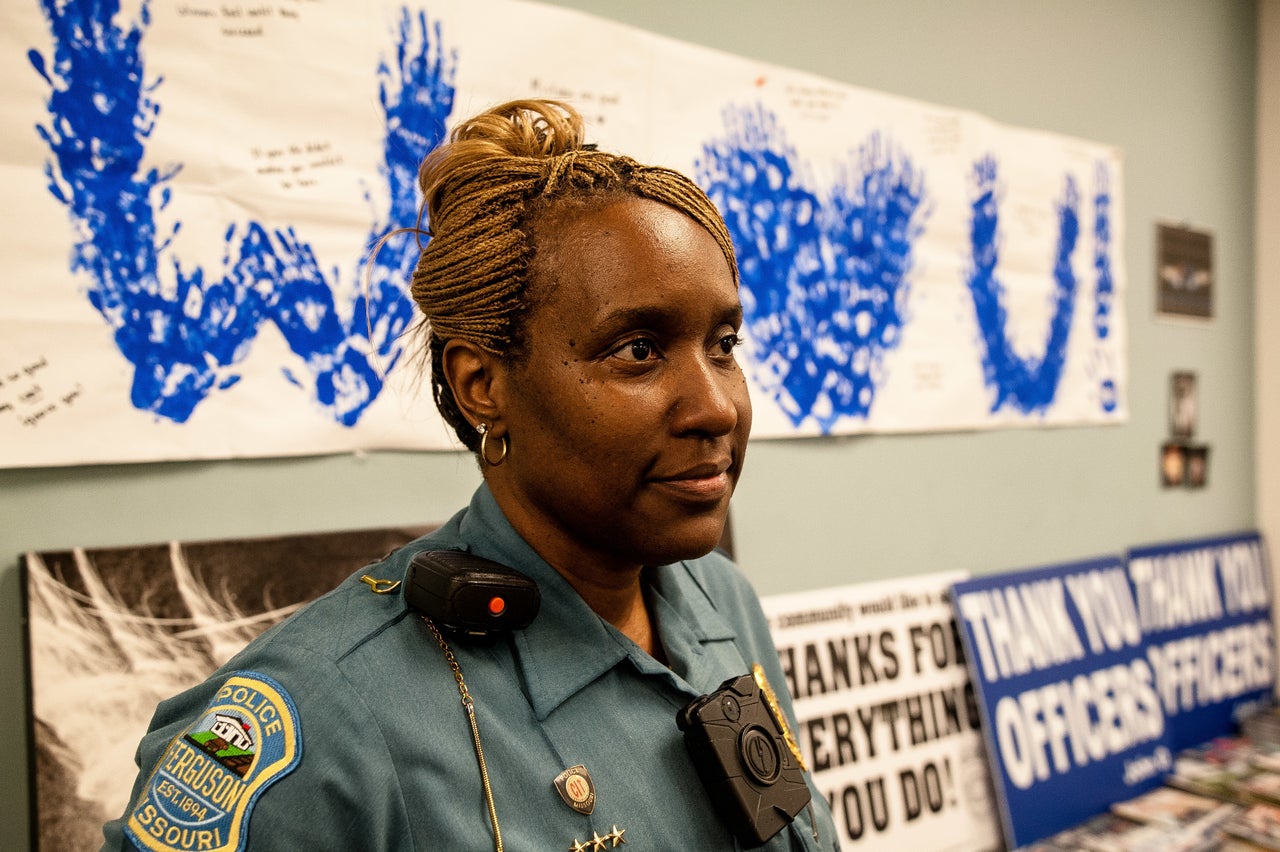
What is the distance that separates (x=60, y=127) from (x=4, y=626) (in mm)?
611

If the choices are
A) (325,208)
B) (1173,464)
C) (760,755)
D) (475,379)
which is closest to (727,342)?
(475,379)

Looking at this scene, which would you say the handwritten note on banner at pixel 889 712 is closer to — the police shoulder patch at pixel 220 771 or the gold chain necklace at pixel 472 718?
the gold chain necklace at pixel 472 718

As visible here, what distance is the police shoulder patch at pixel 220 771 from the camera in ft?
2.09

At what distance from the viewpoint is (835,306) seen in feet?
5.73

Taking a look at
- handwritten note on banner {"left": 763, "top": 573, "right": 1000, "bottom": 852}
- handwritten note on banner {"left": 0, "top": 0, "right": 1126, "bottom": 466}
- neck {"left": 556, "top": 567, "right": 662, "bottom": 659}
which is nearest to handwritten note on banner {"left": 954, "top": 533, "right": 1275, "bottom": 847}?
handwritten note on banner {"left": 763, "top": 573, "right": 1000, "bottom": 852}

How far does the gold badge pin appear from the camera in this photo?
0.73 m

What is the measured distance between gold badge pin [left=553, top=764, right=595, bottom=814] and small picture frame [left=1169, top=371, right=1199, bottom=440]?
226cm

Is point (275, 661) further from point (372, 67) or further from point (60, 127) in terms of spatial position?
point (372, 67)

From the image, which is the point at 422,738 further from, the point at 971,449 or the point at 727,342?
the point at 971,449

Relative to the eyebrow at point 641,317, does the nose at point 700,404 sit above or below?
below

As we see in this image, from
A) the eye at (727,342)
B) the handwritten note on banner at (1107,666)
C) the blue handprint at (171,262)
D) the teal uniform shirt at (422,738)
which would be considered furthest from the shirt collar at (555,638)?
the handwritten note on banner at (1107,666)

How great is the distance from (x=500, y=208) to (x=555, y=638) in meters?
0.39

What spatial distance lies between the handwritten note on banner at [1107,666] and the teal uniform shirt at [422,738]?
47.4 inches

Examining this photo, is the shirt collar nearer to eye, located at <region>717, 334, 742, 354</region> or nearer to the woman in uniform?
the woman in uniform
